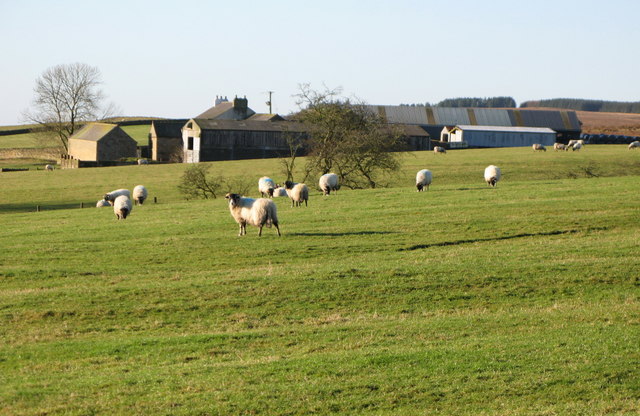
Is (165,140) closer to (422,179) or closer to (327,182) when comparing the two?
(327,182)

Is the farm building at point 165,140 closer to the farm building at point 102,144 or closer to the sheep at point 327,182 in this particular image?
the farm building at point 102,144

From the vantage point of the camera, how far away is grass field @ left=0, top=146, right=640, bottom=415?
11398mm

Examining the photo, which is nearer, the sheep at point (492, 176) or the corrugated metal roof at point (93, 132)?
the sheep at point (492, 176)

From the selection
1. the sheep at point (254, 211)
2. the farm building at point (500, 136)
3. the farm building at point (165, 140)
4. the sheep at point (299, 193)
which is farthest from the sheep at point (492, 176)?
the farm building at point (500, 136)

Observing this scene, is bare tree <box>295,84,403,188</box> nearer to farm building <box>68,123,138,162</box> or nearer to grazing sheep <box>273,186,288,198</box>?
grazing sheep <box>273,186,288,198</box>

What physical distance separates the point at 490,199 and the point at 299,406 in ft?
87.8

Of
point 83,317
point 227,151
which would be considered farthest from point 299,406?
point 227,151

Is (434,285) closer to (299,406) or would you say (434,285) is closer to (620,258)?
(620,258)

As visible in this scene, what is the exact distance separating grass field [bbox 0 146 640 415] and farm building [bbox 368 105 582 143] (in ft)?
305

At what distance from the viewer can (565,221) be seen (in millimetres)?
28906

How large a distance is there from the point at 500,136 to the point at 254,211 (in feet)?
307

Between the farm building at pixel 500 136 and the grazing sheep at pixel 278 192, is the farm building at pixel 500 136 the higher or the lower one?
the higher one

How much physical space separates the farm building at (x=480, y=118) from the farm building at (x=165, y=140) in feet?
115

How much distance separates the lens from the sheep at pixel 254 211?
26.0 meters
